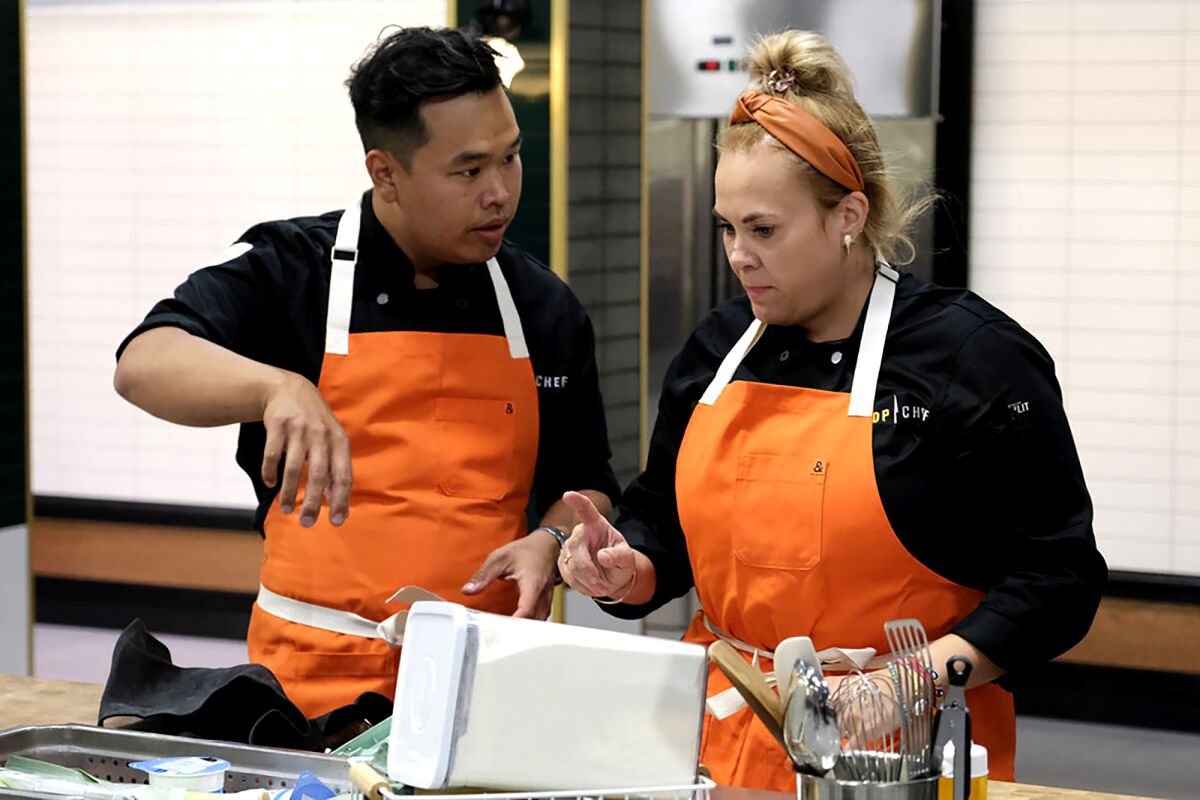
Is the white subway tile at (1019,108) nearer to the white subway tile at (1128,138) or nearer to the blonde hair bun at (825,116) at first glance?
the white subway tile at (1128,138)

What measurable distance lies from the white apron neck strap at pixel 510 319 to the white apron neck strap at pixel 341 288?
212 millimetres

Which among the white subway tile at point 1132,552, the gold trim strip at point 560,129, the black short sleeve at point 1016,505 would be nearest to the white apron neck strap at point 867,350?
the black short sleeve at point 1016,505

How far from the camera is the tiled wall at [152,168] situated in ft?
18.7

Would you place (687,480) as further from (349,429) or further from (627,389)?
(627,389)

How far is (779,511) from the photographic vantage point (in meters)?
2.13

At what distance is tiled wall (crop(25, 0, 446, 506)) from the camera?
225 inches

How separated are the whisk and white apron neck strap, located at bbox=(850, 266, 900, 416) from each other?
1.99 ft

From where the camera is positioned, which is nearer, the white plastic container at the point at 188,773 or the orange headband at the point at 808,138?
the white plastic container at the point at 188,773

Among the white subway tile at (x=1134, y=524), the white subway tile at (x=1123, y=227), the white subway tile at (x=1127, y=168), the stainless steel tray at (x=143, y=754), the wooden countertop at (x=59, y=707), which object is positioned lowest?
the white subway tile at (x=1134, y=524)

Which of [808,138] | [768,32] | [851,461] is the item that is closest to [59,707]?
[851,461]

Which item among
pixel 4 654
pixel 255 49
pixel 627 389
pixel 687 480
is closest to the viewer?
pixel 687 480

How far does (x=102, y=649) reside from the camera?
19.2 feet

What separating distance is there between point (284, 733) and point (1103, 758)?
3277 millimetres

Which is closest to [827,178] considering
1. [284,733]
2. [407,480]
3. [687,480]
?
[687,480]
